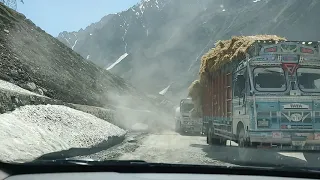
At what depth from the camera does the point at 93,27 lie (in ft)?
627

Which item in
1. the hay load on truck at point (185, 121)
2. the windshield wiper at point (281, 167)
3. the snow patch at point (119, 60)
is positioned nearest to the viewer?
the windshield wiper at point (281, 167)

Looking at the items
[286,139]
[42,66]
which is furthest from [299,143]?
[42,66]

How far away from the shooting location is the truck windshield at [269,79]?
433 inches

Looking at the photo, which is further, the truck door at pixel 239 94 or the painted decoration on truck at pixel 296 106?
the truck door at pixel 239 94

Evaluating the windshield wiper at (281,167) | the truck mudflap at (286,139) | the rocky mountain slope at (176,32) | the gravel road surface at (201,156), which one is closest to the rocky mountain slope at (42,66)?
the truck mudflap at (286,139)

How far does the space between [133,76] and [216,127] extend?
129701mm

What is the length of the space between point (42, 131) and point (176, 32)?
159 meters

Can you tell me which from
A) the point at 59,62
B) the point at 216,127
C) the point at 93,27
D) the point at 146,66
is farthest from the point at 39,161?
the point at 93,27

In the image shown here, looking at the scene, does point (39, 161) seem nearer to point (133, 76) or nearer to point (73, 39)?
point (133, 76)

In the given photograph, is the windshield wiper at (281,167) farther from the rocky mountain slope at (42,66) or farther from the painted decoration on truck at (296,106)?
the rocky mountain slope at (42,66)

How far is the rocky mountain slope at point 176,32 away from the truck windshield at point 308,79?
81612 millimetres

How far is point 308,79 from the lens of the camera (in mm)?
11195

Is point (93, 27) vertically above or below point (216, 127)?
above

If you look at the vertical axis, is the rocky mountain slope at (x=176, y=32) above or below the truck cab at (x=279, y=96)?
above
